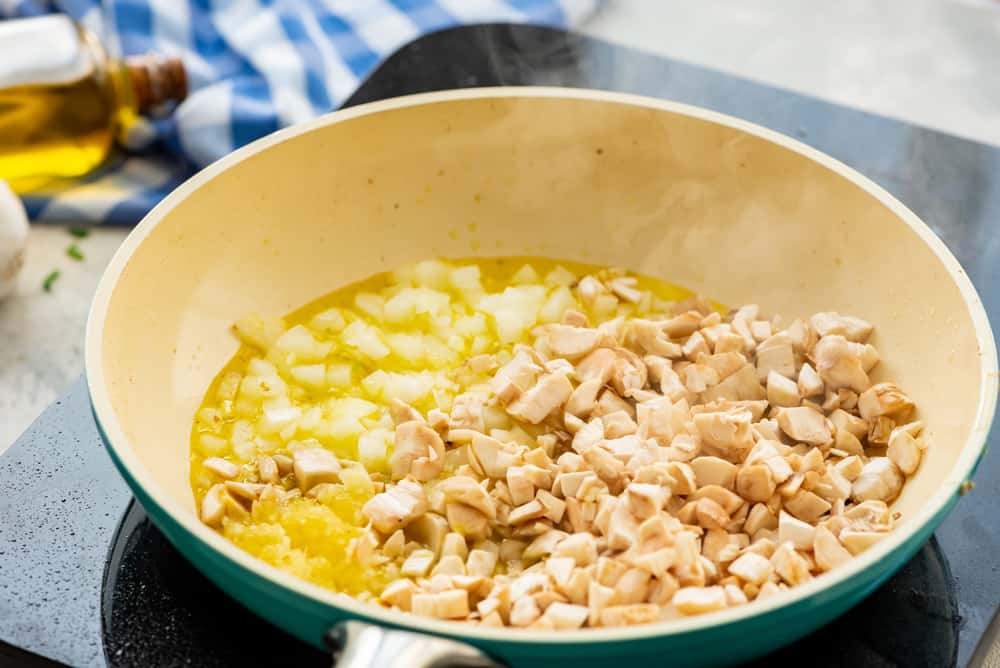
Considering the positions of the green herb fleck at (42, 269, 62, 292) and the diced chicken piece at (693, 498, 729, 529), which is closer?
the diced chicken piece at (693, 498, 729, 529)

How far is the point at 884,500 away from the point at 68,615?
807 millimetres

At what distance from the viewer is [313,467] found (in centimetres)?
120

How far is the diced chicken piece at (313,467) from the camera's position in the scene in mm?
1197

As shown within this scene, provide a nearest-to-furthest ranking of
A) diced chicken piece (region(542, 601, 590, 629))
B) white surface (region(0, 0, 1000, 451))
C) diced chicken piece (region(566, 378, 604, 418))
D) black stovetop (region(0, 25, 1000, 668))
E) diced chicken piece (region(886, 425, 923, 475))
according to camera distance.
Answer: diced chicken piece (region(542, 601, 590, 629)) < black stovetop (region(0, 25, 1000, 668)) < diced chicken piece (region(886, 425, 923, 475)) < diced chicken piece (region(566, 378, 604, 418)) < white surface (region(0, 0, 1000, 451))

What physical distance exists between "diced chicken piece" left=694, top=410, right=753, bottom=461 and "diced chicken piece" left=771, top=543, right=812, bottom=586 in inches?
5.5

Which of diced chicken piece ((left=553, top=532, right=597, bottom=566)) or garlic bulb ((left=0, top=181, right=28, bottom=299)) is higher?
diced chicken piece ((left=553, top=532, right=597, bottom=566))

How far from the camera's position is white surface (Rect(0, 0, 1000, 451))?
2027 mm

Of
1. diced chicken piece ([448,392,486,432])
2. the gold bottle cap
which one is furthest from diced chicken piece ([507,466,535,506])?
the gold bottle cap

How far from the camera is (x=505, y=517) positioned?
3.80 ft

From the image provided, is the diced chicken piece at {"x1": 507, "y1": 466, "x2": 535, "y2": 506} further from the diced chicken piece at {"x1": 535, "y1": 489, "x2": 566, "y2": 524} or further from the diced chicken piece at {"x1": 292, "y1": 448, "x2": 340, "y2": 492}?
the diced chicken piece at {"x1": 292, "y1": 448, "x2": 340, "y2": 492}

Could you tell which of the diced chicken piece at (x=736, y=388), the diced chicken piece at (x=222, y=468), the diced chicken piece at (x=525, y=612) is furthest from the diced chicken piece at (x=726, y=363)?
the diced chicken piece at (x=222, y=468)

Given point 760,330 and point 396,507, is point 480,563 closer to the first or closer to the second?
point 396,507

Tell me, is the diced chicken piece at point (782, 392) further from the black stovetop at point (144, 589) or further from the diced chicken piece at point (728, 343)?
the black stovetop at point (144, 589)

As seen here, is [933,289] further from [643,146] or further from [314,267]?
[314,267]
